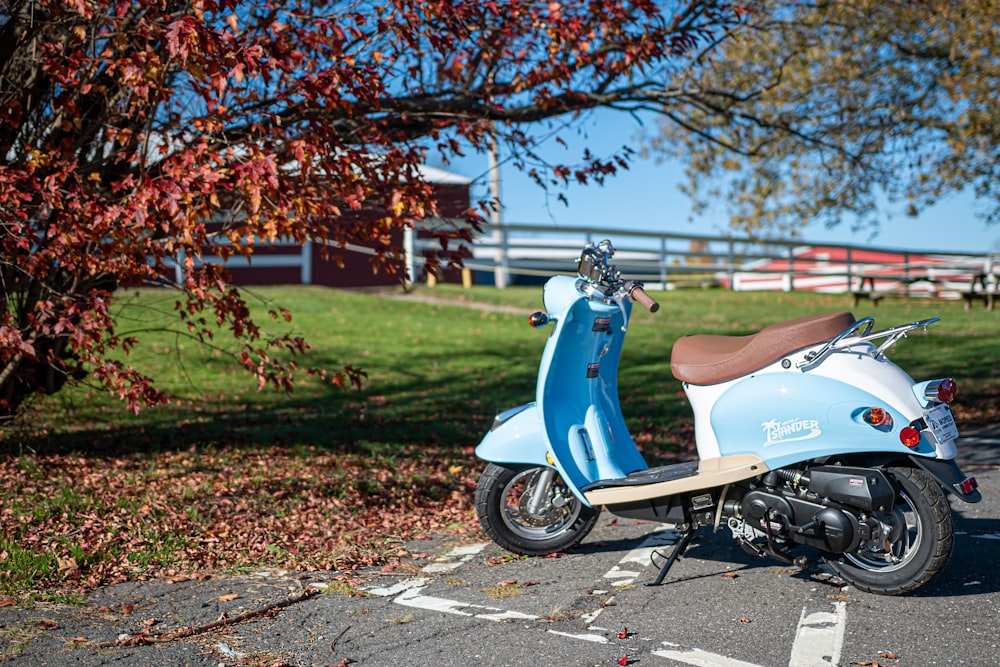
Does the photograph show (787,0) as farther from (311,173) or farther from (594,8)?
(311,173)

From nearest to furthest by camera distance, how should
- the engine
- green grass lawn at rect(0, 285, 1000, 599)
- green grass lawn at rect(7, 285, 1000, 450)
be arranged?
the engine
green grass lawn at rect(0, 285, 1000, 599)
green grass lawn at rect(7, 285, 1000, 450)

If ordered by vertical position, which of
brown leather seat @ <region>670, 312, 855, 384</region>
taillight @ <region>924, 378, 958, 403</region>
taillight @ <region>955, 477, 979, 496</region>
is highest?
brown leather seat @ <region>670, 312, 855, 384</region>

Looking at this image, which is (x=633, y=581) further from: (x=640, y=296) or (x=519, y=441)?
(x=640, y=296)

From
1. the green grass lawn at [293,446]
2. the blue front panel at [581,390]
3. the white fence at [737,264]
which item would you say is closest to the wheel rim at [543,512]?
the blue front panel at [581,390]

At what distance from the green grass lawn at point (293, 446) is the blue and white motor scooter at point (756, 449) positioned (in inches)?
40.0

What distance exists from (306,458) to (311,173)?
9.25ft

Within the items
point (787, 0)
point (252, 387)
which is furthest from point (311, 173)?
point (787, 0)

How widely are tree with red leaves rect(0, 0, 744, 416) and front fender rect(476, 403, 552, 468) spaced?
134 cm

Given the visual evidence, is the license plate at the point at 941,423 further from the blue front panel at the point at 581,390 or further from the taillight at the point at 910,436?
the blue front panel at the point at 581,390

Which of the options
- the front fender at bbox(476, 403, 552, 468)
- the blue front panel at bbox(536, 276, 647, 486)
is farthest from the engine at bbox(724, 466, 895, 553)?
the front fender at bbox(476, 403, 552, 468)

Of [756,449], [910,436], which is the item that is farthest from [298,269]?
[910,436]

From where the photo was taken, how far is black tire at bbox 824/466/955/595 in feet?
13.1

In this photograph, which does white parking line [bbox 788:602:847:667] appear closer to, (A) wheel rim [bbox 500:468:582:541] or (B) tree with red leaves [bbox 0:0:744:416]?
(A) wheel rim [bbox 500:468:582:541]

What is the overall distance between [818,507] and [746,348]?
77 cm
